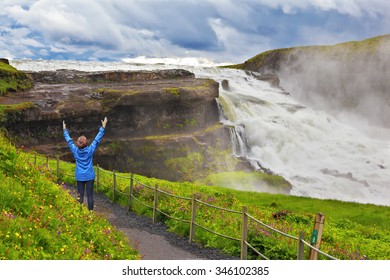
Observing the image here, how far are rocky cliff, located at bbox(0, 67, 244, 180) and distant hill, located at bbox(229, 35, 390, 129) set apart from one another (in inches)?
1872

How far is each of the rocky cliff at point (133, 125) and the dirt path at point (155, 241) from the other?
888 inches

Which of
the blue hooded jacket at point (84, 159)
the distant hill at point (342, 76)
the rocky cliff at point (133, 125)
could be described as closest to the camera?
the blue hooded jacket at point (84, 159)

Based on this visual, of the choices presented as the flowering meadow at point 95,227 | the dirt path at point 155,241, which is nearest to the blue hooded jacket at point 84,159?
the flowering meadow at point 95,227

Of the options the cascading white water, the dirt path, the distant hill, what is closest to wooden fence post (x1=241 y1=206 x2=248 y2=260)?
the dirt path

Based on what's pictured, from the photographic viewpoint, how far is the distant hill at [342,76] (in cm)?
8706

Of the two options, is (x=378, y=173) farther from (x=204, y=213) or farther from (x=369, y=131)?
(x=204, y=213)

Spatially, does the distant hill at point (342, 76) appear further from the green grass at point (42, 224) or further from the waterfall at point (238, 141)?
the green grass at point (42, 224)

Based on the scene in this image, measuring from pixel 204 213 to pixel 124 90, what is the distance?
3106 centimetres

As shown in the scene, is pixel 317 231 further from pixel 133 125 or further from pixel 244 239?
pixel 133 125

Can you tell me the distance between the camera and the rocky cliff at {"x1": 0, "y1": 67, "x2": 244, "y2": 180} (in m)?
39.8

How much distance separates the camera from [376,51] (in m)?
93.2

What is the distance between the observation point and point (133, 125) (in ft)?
145

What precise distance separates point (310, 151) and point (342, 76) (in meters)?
51.2
